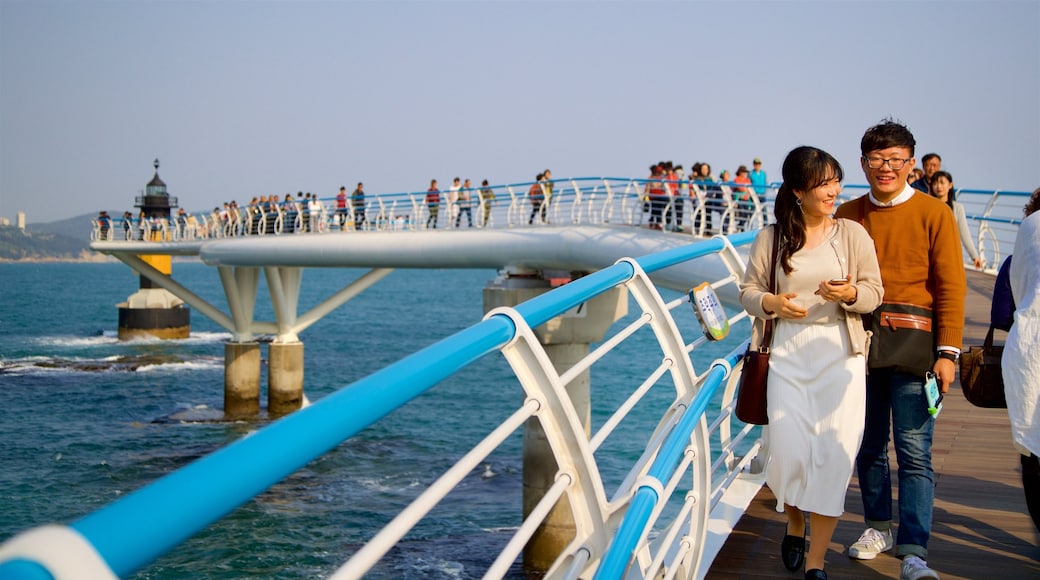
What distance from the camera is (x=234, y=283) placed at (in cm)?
2977

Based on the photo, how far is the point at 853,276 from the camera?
3381mm

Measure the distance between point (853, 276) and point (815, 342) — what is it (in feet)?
0.86

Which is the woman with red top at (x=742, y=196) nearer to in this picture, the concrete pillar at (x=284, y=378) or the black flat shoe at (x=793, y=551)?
the black flat shoe at (x=793, y=551)

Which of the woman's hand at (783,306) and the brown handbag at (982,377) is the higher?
the woman's hand at (783,306)

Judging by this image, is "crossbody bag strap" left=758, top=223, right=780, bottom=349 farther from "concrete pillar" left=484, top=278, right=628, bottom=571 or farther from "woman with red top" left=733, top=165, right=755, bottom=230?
"woman with red top" left=733, top=165, right=755, bottom=230

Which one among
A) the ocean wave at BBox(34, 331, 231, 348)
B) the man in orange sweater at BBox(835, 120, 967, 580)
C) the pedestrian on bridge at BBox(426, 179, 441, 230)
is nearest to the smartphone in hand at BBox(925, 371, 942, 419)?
the man in orange sweater at BBox(835, 120, 967, 580)

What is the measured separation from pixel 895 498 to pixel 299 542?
11.0 m

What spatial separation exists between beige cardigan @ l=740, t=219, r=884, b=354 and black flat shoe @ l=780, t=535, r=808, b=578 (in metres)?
0.80

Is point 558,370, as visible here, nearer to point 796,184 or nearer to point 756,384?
point 756,384

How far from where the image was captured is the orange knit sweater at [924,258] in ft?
11.9

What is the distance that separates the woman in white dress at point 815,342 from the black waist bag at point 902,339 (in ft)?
0.86

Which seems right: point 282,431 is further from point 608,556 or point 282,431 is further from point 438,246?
point 438,246

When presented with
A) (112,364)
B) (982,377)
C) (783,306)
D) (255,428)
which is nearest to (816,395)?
(783,306)

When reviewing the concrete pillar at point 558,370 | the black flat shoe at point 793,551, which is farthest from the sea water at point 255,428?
the black flat shoe at point 793,551
